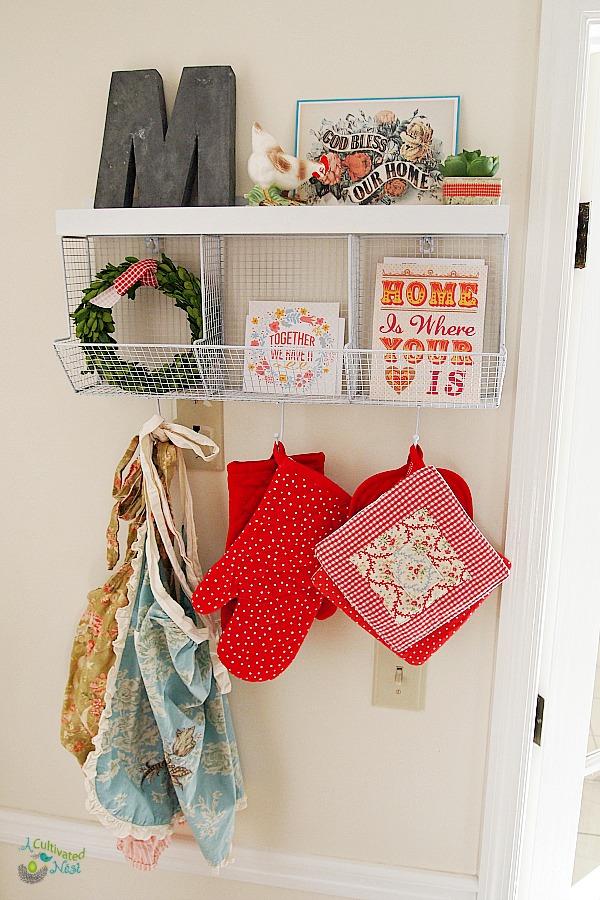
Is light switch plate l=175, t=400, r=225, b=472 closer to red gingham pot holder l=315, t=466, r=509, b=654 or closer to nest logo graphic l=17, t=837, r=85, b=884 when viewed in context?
red gingham pot holder l=315, t=466, r=509, b=654

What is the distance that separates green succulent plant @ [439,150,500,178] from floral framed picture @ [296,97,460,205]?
3.7 inches

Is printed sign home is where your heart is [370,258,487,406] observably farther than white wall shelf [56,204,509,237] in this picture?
Yes

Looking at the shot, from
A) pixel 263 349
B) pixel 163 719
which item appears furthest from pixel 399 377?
pixel 163 719

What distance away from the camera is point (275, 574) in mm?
1188

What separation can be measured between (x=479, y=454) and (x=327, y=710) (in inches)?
20.5

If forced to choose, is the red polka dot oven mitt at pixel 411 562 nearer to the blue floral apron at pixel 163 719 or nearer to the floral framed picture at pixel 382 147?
the blue floral apron at pixel 163 719

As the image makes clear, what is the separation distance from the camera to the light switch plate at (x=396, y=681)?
1.26 meters

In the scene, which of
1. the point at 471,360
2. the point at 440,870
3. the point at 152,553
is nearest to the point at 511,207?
the point at 471,360

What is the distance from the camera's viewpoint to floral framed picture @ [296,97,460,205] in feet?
3.58

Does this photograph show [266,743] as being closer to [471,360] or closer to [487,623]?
[487,623]

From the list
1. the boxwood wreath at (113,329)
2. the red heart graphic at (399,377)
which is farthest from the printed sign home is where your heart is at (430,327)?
the boxwood wreath at (113,329)

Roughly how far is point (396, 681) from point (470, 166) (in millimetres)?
818

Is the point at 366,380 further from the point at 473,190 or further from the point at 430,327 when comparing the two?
the point at 473,190

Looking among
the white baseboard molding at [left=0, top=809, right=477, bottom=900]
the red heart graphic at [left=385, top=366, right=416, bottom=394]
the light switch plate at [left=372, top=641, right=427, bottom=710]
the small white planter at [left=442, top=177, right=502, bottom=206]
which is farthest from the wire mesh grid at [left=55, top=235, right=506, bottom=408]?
the white baseboard molding at [left=0, top=809, right=477, bottom=900]
